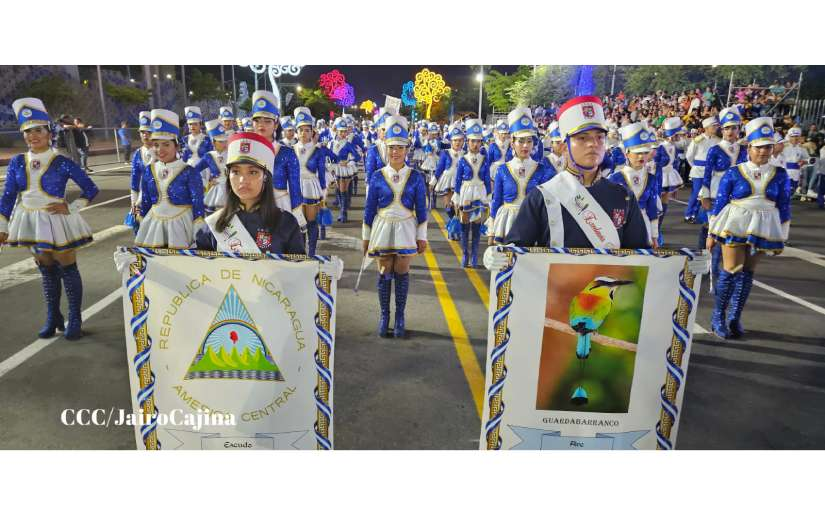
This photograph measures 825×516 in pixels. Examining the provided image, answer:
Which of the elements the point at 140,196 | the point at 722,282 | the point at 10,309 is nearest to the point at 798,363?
the point at 722,282

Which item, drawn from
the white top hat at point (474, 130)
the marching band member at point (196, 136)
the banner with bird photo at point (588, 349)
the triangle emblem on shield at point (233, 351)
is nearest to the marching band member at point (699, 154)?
the white top hat at point (474, 130)

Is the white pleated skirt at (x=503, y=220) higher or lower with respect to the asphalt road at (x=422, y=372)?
higher

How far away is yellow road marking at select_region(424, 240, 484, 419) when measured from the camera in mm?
4592

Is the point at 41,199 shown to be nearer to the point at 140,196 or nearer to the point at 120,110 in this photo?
the point at 140,196

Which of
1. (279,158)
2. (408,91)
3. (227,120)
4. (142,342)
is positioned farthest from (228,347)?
(408,91)

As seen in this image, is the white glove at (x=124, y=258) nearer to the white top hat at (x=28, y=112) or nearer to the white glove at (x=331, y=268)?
the white glove at (x=331, y=268)

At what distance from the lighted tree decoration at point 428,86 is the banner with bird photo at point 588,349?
29614mm

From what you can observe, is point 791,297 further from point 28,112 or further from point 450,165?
point 28,112

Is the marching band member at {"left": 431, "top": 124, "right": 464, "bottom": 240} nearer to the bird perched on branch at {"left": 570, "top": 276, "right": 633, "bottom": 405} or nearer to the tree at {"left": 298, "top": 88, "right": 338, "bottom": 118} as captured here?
the bird perched on branch at {"left": 570, "top": 276, "right": 633, "bottom": 405}

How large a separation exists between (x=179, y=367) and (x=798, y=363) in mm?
5685

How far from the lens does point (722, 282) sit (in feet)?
19.2

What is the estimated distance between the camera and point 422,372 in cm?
486

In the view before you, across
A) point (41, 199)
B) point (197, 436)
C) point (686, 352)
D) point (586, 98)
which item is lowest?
point (197, 436)

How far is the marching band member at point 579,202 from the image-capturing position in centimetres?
315
